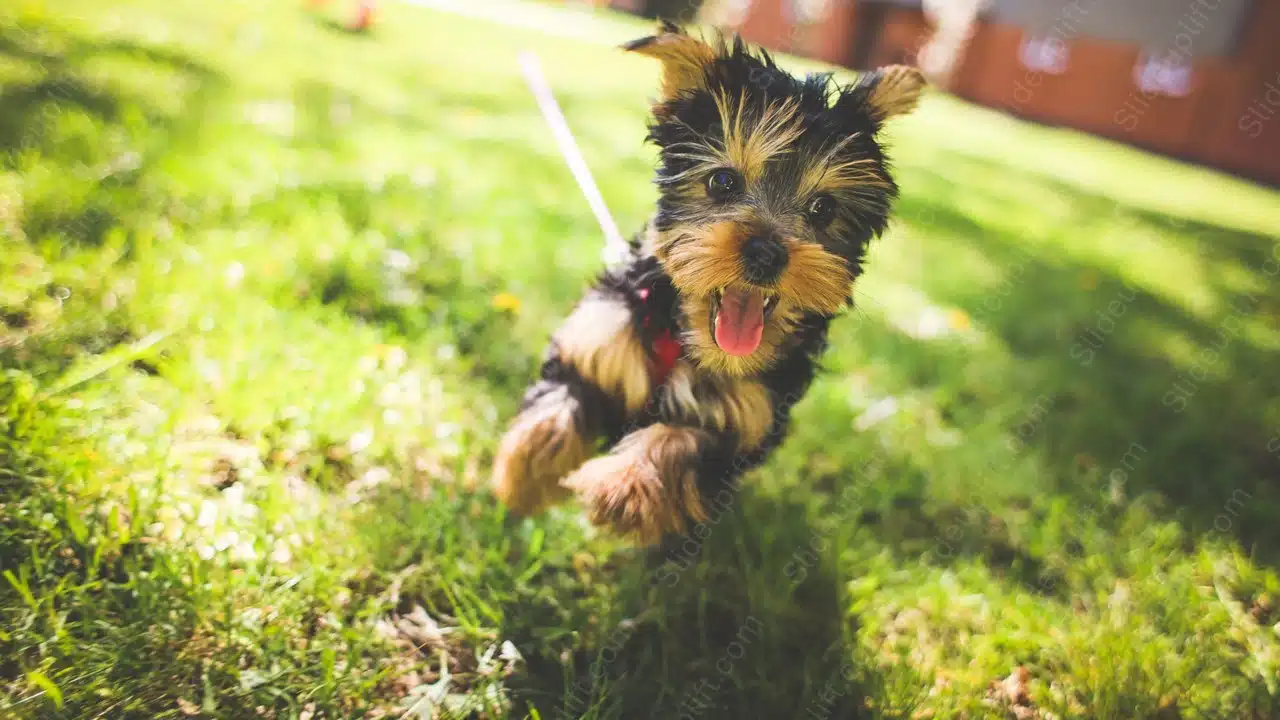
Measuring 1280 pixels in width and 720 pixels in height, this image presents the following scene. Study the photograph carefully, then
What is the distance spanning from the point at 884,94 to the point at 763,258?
0.76 metres

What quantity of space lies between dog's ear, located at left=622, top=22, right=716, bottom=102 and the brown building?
1734 cm

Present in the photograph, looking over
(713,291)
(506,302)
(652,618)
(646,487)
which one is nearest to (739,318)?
(713,291)

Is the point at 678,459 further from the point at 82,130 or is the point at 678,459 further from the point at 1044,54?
the point at 1044,54

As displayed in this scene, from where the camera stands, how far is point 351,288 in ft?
11.2

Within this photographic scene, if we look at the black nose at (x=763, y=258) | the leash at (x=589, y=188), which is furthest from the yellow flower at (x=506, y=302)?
the black nose at (x=763, y=258)

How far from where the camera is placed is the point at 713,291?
212 centimetres

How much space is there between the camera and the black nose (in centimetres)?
196

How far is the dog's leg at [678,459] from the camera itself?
2.13 meters

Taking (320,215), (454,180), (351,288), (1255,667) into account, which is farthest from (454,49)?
(1255,667)

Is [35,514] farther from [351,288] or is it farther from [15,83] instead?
[15,83]

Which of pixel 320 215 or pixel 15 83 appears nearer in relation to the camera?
pixel 320 215

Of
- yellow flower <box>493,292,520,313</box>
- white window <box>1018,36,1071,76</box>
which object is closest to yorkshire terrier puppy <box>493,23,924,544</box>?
yellow flower <box>493,292,520,313</box>

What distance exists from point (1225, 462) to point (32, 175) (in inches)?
259

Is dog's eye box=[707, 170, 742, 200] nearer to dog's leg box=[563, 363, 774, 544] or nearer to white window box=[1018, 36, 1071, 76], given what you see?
dog's leg box=[563, 363, 774, 544]
